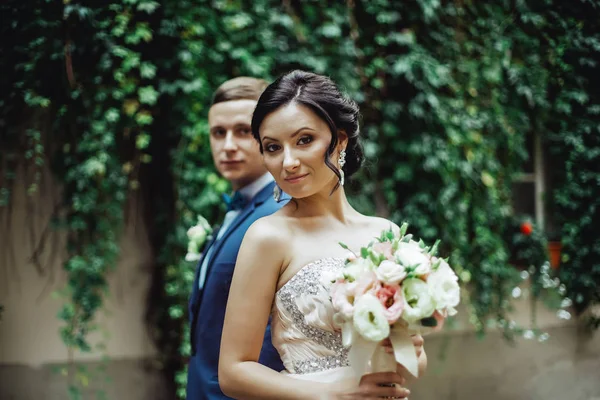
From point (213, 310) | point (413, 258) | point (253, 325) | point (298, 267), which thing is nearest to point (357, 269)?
point (413, 258)

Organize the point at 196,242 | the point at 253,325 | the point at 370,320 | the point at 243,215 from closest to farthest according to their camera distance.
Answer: the point at 370,320 < the point at 253,325 < the point at 243,215 < the point at 196,242

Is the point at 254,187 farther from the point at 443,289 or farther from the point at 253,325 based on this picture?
the point at 443,289

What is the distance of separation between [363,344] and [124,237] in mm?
3009

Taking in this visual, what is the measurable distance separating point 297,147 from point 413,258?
0.51 meters

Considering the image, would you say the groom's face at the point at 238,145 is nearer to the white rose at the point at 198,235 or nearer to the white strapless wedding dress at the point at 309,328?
the white rose at the point at 198,235

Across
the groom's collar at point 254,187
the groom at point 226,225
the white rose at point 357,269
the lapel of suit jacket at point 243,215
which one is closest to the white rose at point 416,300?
the white rose at point 357,269

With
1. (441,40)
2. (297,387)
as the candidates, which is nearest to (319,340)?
(297,387)

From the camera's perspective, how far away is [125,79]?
4000 mm

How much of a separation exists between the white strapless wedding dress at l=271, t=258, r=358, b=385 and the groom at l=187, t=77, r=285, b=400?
8.7 inches

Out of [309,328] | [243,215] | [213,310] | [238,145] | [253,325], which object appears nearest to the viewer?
[253,325]

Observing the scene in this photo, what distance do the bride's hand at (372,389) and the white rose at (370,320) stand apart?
19 centimetres

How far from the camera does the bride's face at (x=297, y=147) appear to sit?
1.87 metres

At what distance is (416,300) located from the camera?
1620 mm

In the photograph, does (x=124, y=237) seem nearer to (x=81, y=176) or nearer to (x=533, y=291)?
(x=81, y=176)
